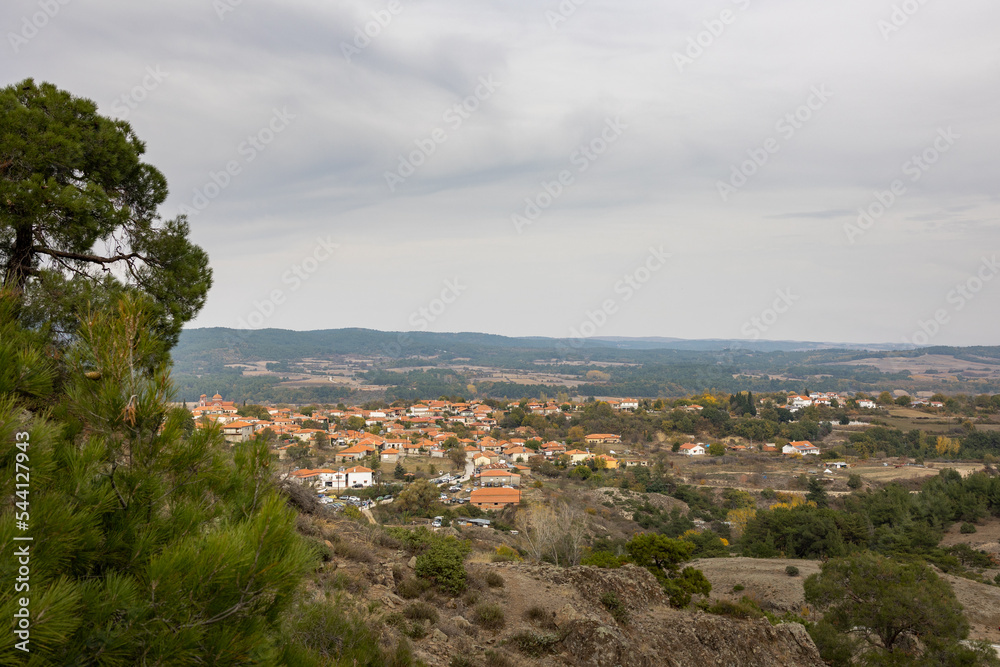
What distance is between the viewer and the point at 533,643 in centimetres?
807

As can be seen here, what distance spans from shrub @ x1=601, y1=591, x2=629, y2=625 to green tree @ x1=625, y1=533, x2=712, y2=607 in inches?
96.1

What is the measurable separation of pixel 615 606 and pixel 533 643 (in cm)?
250

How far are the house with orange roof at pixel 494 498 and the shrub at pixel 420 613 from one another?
27886mm

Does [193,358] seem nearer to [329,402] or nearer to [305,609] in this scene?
[329,402]

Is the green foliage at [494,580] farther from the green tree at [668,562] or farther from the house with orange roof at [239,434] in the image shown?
the house with orange roof at [239,434]

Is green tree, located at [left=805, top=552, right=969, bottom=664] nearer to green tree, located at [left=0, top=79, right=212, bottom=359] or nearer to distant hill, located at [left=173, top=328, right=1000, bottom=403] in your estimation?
green tree, located at [left=0, top=79, right=212, bottom=359]

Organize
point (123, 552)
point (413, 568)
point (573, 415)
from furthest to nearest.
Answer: point (573, 415)
point (413, 568)
point (123, 552)

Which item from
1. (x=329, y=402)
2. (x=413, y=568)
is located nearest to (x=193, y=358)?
(x=329, y=402)

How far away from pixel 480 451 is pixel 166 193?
5548cm

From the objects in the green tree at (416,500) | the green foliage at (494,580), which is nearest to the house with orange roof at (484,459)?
the green tree at (416,500)

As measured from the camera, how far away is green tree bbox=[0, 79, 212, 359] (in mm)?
5363

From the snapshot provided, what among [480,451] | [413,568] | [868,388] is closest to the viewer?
[413,568]

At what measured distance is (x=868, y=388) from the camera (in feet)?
479

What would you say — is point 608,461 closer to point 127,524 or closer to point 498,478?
point 498,478
